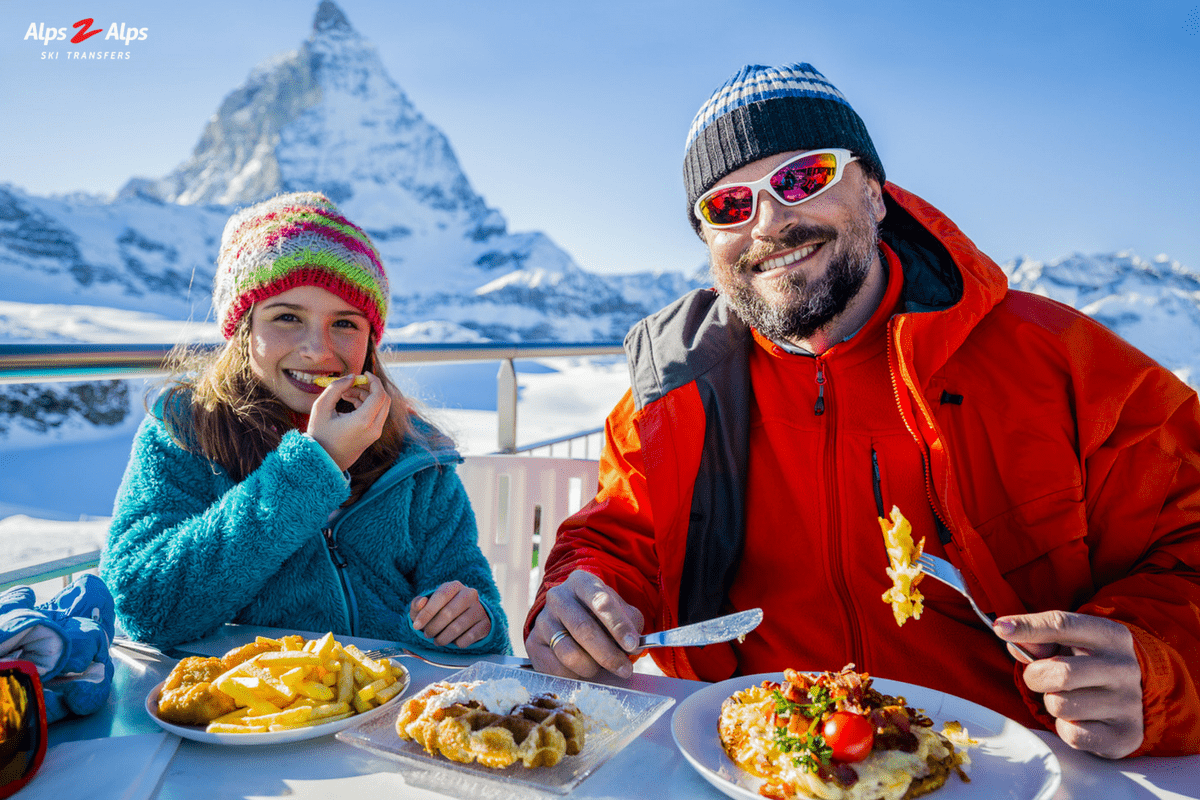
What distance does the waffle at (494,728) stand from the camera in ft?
2.45

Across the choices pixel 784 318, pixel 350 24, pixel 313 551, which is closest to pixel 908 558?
pixel 784 318

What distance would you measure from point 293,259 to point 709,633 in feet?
4.04

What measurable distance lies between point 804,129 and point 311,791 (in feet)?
4.99

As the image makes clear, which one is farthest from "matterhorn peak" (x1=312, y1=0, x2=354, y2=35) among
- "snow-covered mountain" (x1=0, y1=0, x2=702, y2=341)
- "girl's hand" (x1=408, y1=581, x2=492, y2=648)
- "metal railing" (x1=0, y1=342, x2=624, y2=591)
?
"girl's hand" (x1=408, y1=581, x2=492, y2=648)

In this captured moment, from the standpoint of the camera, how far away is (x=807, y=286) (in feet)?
5.08

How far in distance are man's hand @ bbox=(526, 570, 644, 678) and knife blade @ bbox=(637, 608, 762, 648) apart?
0.04 metres

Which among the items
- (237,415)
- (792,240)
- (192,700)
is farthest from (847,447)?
(237,415)

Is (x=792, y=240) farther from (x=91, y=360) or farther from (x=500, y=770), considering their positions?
(x=91, y=360)

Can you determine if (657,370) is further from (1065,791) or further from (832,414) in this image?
(1065,791)

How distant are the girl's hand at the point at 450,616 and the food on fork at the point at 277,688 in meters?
0.29

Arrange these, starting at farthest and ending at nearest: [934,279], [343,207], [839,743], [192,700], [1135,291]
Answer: [343,207]
[1135,291]
[934,279]
[192,700]
[839,743]

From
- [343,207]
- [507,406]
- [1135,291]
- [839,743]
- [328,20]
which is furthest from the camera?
[328,20]

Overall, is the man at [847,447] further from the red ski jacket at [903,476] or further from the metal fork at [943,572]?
the metal fork at [943,572]

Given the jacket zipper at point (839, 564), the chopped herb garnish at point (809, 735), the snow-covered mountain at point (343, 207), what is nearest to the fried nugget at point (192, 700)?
the chopped herb garnish at point (809, 735)
